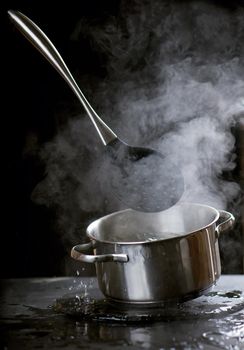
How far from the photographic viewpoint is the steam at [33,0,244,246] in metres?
2.13

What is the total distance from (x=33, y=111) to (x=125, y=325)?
102 centimetres

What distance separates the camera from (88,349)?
136 cm

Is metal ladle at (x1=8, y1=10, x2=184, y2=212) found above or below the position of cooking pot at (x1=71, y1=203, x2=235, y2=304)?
above

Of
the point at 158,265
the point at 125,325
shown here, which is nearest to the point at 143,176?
the point at 158,265

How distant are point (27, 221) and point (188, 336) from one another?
3.49ft

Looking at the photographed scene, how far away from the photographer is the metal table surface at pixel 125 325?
1366 mm

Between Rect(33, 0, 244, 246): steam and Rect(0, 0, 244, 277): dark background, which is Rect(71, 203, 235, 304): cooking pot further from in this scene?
Rect(0, 0, 244, 277): dark background

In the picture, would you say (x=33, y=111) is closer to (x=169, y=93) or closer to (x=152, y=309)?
(x=169, y=93)

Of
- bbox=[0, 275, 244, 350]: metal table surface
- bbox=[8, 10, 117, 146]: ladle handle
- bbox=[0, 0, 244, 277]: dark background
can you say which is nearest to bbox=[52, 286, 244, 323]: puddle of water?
bbox=[0, 275, 244, 350]: metal table surface

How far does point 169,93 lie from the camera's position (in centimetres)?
220

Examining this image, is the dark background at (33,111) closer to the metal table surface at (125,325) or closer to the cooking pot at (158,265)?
the metal table surface at (125,325)

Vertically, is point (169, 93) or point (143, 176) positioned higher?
point (169, 93)

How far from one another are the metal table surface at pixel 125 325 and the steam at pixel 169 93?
56 cm

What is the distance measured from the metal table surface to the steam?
0.56 meters
